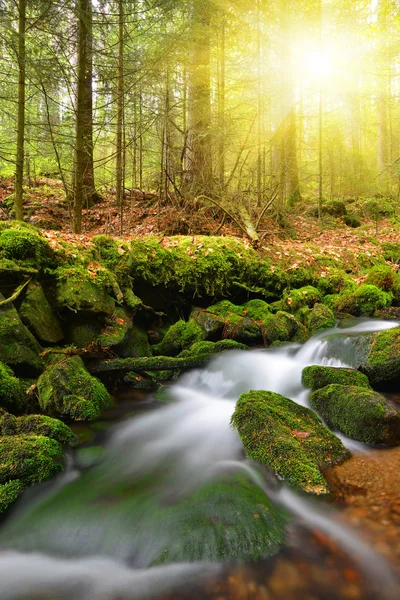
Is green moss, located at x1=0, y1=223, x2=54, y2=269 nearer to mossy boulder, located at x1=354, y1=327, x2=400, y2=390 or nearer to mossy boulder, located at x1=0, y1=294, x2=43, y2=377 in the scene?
mossy boulder, located at x1=0, y1=294, x2=43, y2=377

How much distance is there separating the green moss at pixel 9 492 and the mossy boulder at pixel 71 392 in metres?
1.18

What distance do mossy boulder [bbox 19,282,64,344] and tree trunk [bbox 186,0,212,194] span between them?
20.0ft

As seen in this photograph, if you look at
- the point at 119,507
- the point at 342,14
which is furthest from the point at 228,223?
the point at 342,14

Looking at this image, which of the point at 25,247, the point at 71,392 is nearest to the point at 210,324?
the point at 71,392

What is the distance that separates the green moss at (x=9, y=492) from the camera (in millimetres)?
2621

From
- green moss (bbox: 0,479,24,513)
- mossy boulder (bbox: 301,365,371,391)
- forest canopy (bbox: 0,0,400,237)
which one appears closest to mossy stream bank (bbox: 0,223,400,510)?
green moss (bbox: 0,479,24,513)

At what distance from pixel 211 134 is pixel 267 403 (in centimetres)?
895

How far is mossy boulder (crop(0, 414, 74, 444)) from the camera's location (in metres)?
3.23

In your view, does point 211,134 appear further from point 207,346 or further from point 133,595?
point 133,595

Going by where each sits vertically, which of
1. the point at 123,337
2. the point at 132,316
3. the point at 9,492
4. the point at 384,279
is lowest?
the point at 9,492

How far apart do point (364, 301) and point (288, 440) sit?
4.85 metres

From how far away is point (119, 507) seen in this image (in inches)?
108

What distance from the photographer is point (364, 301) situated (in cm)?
693

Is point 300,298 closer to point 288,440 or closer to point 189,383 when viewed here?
point 189,383
